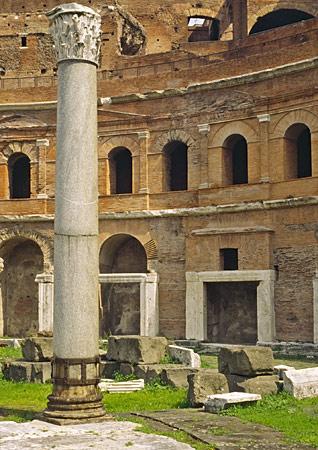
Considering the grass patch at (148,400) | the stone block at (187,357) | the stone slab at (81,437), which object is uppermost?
the stone block at (187,357)

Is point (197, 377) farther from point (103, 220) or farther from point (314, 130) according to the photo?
point (103, 220)

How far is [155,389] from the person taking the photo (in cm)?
1222

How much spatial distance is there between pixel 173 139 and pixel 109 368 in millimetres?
7508

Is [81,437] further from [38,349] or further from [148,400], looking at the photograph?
[38,349]

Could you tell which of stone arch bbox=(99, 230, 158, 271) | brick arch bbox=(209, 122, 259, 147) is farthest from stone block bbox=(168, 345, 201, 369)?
brick arch bbox=(209, 122, 259, 147)

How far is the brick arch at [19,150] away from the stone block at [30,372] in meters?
8.54

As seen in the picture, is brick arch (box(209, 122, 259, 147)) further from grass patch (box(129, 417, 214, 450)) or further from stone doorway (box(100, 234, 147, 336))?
grass patch (box(129, 417, 214, 450))

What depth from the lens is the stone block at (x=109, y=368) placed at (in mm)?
14008

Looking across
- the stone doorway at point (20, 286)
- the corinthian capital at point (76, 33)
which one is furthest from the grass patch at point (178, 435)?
the stone doorway at point (20, 286)

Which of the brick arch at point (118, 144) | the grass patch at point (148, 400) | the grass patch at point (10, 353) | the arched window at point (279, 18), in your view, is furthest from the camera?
the arched window at point (279, 18)

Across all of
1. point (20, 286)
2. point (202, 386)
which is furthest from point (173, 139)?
point (202, 386)

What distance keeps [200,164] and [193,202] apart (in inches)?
37.5

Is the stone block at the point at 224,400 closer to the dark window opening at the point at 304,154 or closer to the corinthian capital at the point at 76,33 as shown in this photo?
the corinthian capital at the point at 76,33

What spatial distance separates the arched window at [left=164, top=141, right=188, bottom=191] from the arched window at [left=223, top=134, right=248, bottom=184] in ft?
4.32
